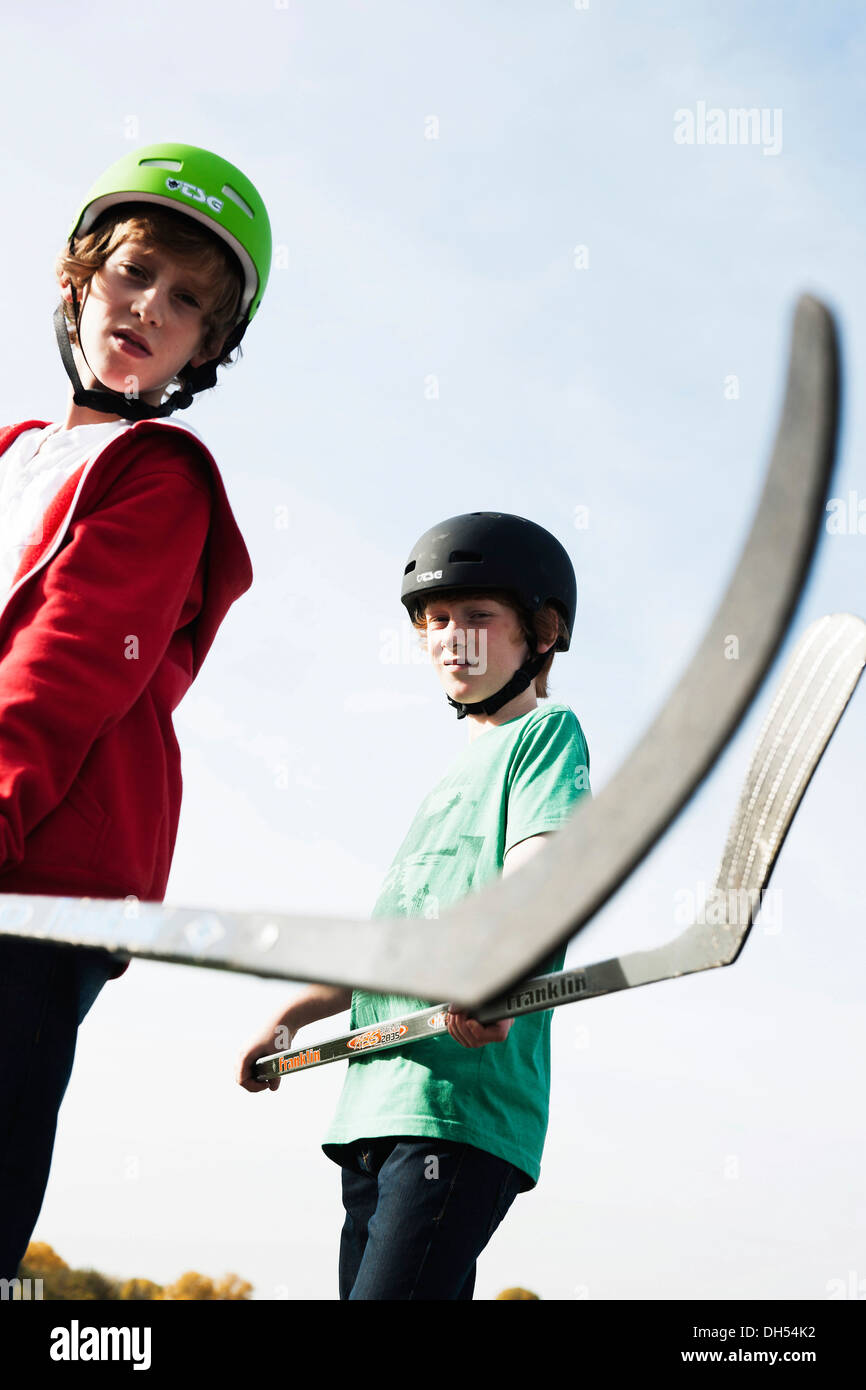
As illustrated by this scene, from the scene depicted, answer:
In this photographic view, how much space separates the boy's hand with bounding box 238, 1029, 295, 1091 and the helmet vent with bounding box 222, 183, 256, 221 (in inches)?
83.3

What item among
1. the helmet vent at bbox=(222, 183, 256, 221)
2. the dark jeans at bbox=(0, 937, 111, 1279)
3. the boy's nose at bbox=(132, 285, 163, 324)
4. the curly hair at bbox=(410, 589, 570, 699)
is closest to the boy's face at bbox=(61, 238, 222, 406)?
the boy's nose at bbox=(132, 285, 163, 324)

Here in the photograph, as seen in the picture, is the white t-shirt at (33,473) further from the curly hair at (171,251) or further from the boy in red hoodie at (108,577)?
the curly hair at (171,251)

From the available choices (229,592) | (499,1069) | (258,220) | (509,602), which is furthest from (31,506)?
(509,602)

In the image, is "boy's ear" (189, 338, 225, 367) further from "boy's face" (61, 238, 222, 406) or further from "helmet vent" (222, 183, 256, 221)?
"helmet vent" (222, 183, 256, 221)

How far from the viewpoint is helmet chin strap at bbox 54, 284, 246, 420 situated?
2.39 m

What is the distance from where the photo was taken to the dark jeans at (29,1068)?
1.78 m

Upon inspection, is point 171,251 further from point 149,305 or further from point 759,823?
point 759,823

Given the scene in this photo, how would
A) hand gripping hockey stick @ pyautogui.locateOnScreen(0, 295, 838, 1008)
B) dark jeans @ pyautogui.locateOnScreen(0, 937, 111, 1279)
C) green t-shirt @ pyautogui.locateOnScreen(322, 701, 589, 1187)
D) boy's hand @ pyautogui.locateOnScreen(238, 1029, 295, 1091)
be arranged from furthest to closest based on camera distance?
boy's hand @ pyautogui.locateOnScreen(238, 1029, 295, 1091)
green t-shirt @ pyautogui.locateOnScreen(322, 701, 589, 1187)
dark jeans @ pyautogui.locateOnScreen(0, 937, 111, 1279)
hand gripping hockey stick @ pyautogui.locateOnScreen(0, 295, 838, 1008)

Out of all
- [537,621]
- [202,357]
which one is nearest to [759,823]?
[202,357]

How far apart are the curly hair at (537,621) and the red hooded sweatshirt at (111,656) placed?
161 cm

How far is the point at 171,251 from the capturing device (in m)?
2.51

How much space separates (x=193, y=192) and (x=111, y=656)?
1.23m
